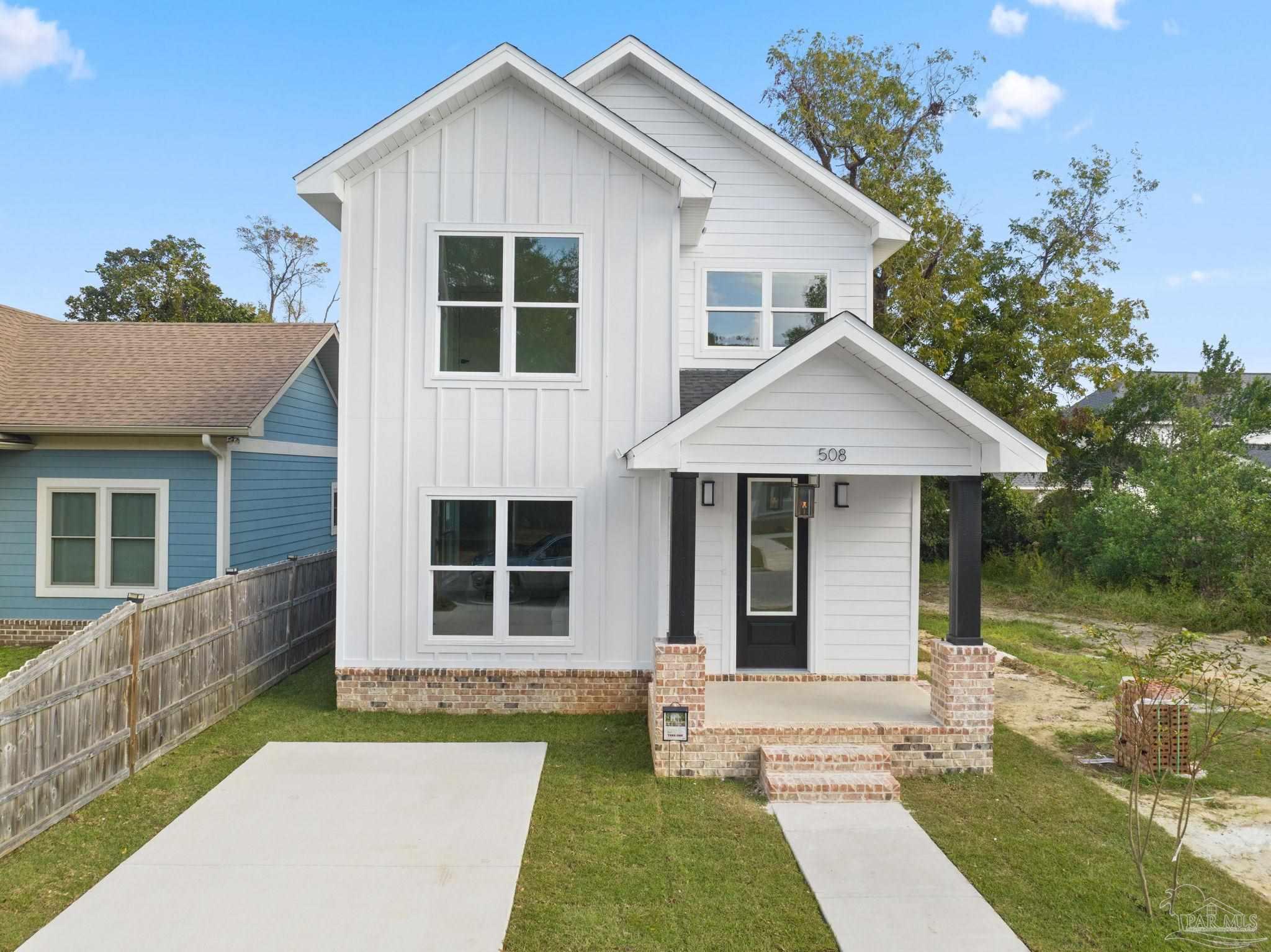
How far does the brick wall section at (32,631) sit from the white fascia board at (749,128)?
10.1 metres

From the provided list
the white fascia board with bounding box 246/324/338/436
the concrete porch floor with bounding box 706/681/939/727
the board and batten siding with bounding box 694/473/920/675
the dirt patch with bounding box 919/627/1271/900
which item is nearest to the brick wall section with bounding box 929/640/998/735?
the concrete porch floor with bounding box 706/681/939/727

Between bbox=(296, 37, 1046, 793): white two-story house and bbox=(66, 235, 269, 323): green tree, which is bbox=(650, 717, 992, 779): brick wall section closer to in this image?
bbox=(296, 37, 1046, 793): white two-story house

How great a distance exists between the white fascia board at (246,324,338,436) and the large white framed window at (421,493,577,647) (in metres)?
4.46

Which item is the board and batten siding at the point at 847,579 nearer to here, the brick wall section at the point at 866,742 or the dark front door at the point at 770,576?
the dark front door at the point at 770,576

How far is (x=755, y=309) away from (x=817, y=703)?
4580mm

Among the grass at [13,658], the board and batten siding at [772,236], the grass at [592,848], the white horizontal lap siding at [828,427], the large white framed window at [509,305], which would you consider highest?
the board and batten siding at [772,236]

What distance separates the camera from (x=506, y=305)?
323 inches

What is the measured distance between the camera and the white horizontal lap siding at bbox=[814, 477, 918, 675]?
8836mm

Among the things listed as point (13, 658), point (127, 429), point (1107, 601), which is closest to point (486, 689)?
point (127, 429)

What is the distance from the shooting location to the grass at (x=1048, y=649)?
10.2 meters

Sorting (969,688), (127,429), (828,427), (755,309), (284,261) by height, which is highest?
(284,261)

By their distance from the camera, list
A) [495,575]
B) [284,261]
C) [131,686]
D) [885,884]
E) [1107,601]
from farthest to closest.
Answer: [284,261] → [1107,601] → [495,575] → [131,686] → [885,884]

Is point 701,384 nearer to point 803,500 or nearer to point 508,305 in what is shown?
point 803,500

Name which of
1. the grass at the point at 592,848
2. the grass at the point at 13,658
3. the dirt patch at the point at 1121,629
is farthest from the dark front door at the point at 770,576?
the grass at the point at 13,658
